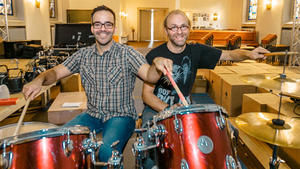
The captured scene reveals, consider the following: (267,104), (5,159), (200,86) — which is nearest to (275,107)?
(267,104)

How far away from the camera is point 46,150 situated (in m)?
1.02

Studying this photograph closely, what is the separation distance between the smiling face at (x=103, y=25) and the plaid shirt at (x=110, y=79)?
0.10 meters

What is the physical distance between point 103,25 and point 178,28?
59 centimetres

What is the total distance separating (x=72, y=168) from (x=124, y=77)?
36.9 inches

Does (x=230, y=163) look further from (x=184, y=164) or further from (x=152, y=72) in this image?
(x=152, y=72)

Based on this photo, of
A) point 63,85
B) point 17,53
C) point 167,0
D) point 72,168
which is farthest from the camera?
point 167,0

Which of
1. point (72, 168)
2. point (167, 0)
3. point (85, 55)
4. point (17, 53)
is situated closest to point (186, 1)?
point (167, 0)

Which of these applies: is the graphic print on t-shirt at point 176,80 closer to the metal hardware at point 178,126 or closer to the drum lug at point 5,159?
the metal hardware at point 178,126

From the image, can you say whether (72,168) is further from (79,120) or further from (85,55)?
(85,55)

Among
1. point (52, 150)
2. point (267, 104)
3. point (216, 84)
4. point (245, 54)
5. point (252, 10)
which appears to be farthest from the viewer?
point (252, 10)

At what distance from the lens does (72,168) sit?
108cm

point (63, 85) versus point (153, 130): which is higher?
point (153, 130)

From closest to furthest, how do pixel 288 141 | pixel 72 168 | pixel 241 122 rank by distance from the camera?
1. pixel 72 168
2. pixel 288 141
3. pixel 241 122

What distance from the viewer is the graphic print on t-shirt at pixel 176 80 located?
2.09m
